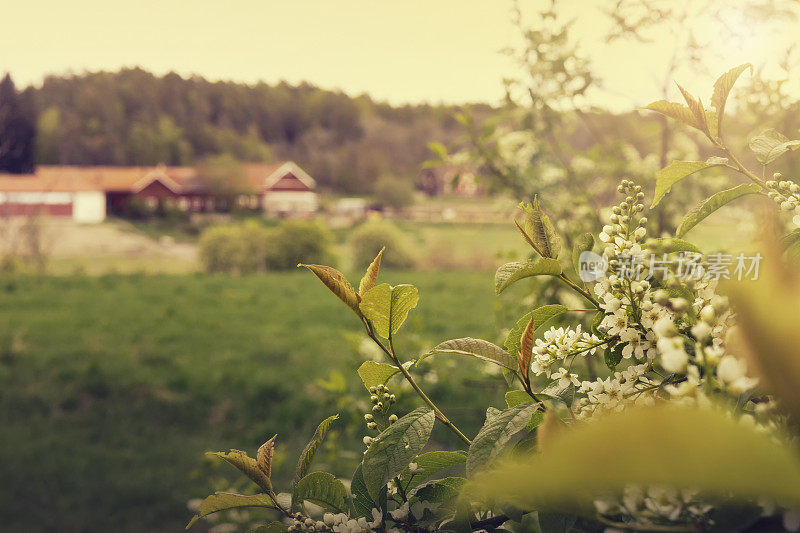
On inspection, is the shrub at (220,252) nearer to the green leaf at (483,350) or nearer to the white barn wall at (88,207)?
the white barn wall at (88,207)

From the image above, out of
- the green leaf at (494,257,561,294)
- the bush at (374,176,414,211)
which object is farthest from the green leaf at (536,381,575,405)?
the bush at (374,176,414,211)

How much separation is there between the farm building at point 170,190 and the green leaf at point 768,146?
24464 mm

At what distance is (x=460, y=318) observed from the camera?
32.0 ft

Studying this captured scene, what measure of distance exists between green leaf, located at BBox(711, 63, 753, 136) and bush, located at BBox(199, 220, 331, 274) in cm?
1581

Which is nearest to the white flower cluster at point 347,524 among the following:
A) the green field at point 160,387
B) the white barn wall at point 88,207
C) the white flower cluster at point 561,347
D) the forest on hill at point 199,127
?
the white flower cluster at point 561,347

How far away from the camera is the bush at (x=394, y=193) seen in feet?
90.9

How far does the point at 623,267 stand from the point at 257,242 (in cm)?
1633

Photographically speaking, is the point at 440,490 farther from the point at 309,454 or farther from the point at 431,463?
the point at 309,454

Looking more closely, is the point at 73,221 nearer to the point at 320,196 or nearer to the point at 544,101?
the point at 320,196

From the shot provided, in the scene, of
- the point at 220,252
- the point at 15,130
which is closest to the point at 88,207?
the point at 15,130

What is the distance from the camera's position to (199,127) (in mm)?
29281

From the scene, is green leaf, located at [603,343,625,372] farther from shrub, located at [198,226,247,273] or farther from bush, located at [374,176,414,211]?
bush, located at [374,176,414,211]

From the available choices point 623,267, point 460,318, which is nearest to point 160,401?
point 460,318

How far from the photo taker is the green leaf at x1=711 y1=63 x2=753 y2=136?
66 centimetres
